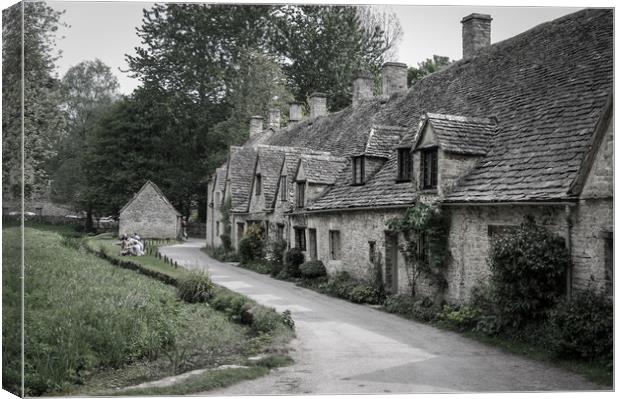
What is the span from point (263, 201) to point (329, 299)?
11547 mm

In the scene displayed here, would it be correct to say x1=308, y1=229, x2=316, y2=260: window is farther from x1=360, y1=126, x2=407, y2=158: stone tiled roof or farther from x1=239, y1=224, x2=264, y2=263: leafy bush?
x1=360, y1=126, x2=407, y2=158: stone tiled roof

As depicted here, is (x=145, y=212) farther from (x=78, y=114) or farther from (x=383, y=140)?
(x=383, y=140)

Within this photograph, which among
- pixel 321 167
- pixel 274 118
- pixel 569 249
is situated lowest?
pixel 569 249

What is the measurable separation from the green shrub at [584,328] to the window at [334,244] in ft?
34.5

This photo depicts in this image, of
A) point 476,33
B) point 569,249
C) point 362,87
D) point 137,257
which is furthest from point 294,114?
point 569,249

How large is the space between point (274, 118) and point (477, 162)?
2073 cm

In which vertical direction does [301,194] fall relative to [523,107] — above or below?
below

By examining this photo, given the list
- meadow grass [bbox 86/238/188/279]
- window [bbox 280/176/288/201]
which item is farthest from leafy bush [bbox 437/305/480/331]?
window [bbox 280/176/288/201]

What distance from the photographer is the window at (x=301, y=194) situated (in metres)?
23.3

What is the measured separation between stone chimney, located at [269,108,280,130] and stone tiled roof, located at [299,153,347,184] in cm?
837

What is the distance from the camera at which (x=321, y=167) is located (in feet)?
75.9

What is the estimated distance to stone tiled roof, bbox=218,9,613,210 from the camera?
1239cm

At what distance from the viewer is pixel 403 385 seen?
29.2 ft

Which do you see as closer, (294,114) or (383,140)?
(383,140)
